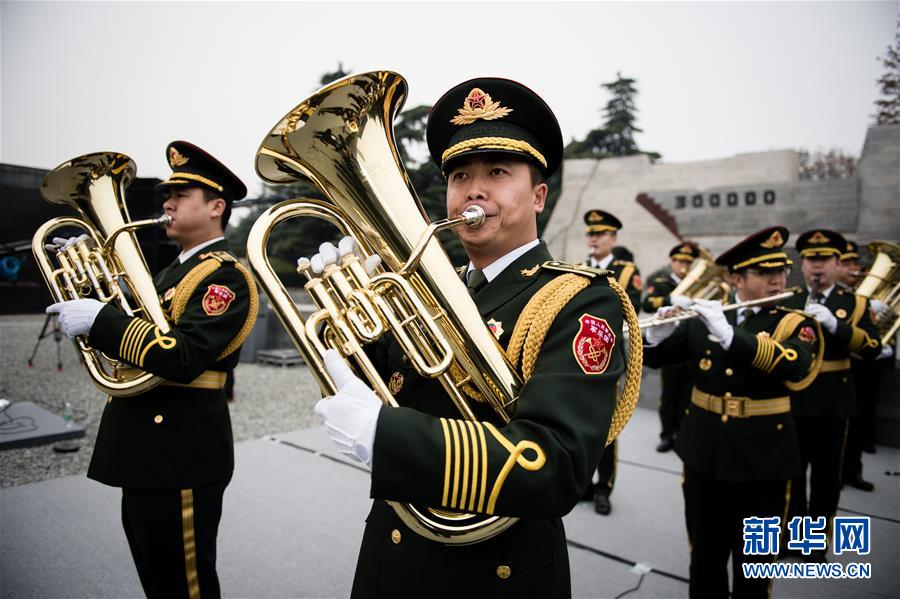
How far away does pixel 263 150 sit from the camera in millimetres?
1669

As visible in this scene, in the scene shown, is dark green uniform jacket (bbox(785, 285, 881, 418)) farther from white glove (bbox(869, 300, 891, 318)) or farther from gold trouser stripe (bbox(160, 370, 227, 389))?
gold trouser stripe (bbox(160, 370, 227, 389))

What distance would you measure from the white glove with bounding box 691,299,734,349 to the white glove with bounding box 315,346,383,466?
8.02 ft

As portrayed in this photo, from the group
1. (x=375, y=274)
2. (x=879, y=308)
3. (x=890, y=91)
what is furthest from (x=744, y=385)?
(x=890, y=91)

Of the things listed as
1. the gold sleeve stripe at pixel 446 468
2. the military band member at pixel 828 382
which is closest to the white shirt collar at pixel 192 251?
the gold sleeve stripe at pixel 446 468

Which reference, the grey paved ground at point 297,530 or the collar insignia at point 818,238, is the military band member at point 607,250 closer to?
the collar insignia at point 818,238

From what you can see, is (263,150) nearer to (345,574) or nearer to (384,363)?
(384,363)

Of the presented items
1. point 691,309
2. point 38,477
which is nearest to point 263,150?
point 691,309

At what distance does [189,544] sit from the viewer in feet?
8.36

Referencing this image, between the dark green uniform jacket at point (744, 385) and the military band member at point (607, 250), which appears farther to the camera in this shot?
the military band member at point (607, 250)

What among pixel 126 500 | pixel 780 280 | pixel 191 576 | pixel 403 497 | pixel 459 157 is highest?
pixel 459 157

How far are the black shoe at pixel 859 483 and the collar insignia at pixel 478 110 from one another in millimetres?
6258

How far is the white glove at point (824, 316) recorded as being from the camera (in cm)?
467

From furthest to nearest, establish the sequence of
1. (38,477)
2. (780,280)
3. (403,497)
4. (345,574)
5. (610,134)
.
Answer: (610,134), (38,477), (345,574), (780,280), (403,497)

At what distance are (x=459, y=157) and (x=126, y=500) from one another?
2.37m
